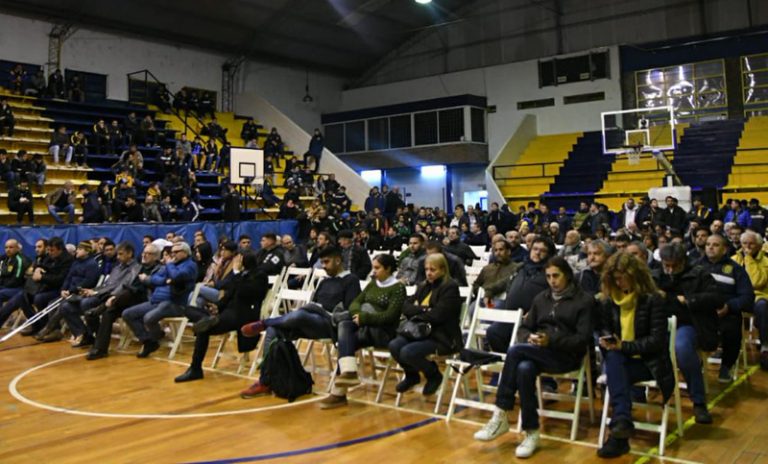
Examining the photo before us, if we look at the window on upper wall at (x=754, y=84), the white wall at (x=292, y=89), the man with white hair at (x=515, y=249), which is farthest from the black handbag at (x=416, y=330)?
the white wall at (x=292, y=89)

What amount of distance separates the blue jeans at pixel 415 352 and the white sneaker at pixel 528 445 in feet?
3.61

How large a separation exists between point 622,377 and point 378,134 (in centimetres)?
2081

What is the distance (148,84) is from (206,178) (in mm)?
5732

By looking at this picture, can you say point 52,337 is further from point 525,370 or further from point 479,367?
point 525,370

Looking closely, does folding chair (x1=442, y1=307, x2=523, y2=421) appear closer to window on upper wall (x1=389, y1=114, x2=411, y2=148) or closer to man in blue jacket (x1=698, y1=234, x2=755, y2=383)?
man in blue jacket (x1=698, y1=234, x2=755, y2=383)

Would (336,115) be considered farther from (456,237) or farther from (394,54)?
(456,237)

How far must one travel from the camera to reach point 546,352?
4348 millimetres

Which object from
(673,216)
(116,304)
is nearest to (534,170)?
(673,216)

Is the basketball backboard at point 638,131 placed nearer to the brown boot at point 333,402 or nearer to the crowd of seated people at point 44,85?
the brown boot at point 333,402

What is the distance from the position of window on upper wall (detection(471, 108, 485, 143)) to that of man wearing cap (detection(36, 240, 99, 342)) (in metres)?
16.4

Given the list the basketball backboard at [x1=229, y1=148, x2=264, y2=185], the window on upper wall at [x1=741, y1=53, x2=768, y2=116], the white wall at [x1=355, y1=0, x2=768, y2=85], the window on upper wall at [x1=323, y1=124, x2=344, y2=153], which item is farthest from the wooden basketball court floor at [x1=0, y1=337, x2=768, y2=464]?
the window on upper wall at [x1=323, y1=124, x2=344, y2=153]

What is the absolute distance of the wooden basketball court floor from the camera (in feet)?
13.5

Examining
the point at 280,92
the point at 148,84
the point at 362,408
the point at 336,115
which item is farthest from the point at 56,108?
the point at 362,408

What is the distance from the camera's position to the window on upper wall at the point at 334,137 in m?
25.6
